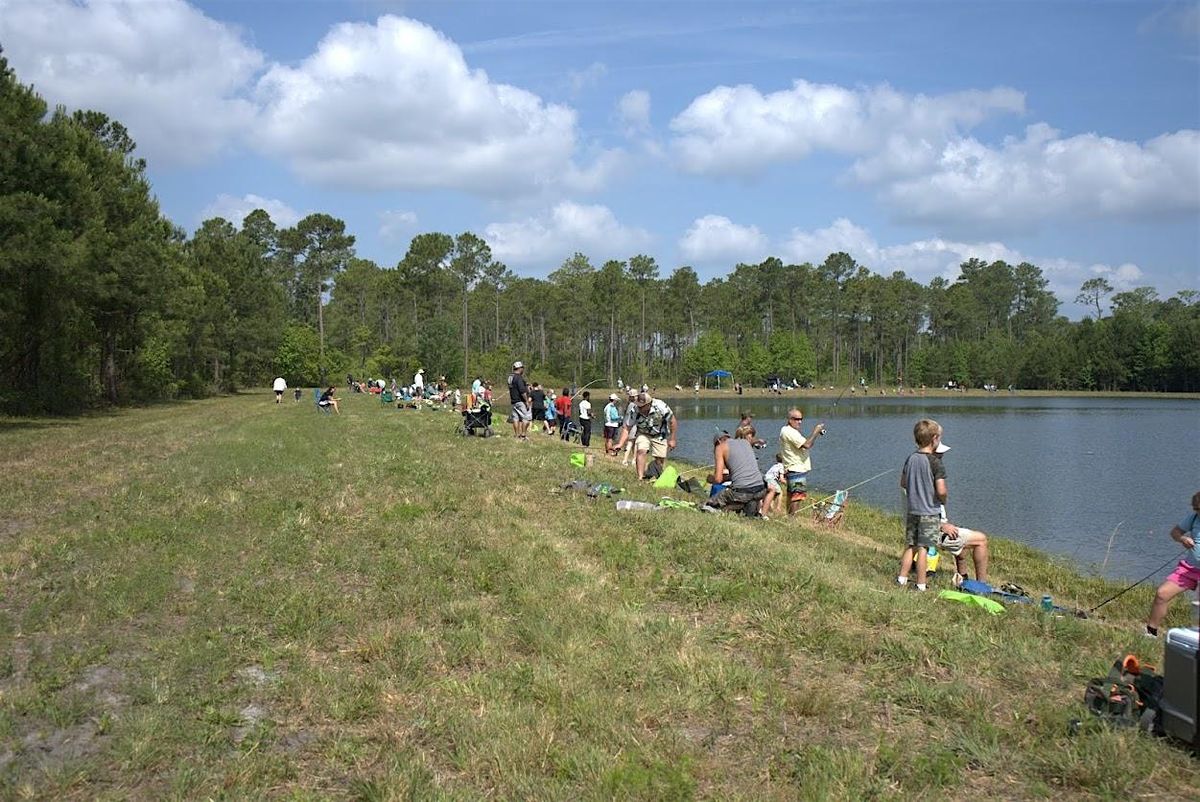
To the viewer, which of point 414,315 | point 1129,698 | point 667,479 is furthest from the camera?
point 414,315

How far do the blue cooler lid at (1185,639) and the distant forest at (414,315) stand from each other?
24709 millimetres

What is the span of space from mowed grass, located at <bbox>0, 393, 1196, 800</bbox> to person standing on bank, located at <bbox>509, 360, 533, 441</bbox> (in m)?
9.78

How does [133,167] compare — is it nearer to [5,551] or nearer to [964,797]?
[5,551]

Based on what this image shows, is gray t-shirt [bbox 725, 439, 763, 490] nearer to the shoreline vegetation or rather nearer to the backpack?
the backpack

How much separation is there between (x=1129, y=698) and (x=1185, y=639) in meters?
0.42

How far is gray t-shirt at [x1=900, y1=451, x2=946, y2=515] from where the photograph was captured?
773 cm

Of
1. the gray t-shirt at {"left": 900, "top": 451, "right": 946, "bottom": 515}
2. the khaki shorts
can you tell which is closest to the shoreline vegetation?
the khaki shorts

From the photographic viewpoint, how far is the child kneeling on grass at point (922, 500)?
7.67 m

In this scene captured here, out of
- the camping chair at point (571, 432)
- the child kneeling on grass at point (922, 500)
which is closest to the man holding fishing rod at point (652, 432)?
the child kneeling on grass at point (922, 500)

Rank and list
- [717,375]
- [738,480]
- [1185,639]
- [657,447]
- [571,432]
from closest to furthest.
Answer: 1. [1185,639]
2. [738,480]
3. [657,447]
4. [571,432]
5. [717,375]

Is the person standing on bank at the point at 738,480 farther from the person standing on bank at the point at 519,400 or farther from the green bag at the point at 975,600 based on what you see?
the person standing on bank at the point at 519,400

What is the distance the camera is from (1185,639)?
12.9 feet

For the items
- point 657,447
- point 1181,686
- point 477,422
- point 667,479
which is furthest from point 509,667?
point 477,422

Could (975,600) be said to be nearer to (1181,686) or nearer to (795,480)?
(1181,686)
